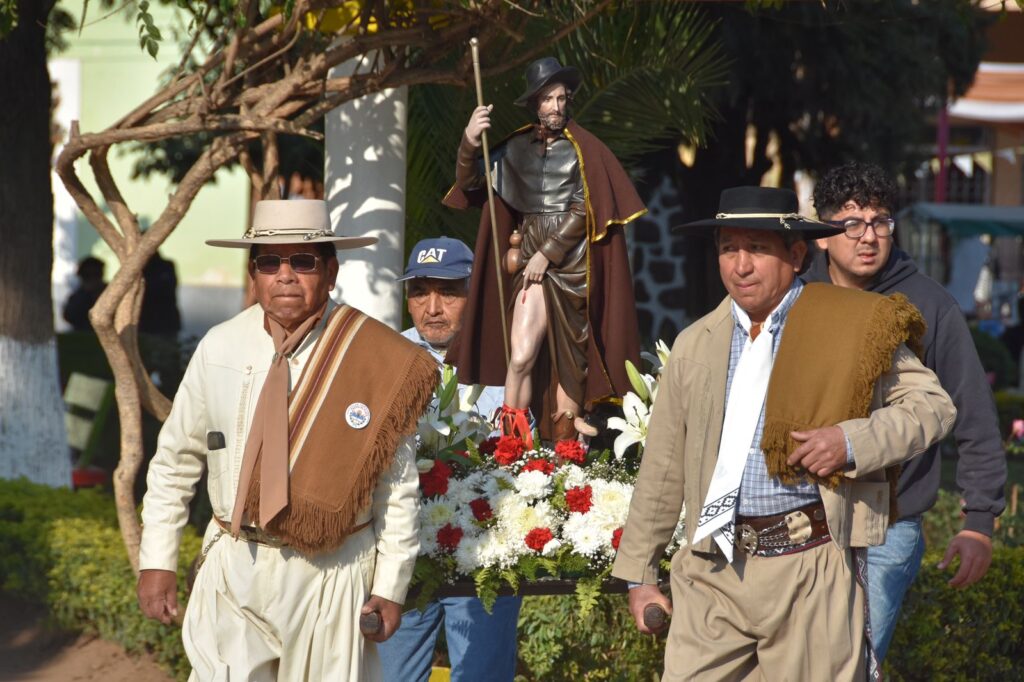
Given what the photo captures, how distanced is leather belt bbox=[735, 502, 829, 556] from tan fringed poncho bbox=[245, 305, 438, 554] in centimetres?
98

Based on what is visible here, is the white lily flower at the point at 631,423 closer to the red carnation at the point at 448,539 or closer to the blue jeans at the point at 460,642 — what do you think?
the blue jeans at the point at 460,642

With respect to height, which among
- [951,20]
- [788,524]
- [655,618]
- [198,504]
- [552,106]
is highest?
[951,20]

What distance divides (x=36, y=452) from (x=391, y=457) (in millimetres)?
6210

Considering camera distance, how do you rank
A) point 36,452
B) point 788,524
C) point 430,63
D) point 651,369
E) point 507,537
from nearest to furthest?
point 788,524 < point 507,537 < point 651,369 < point 430,63 < point 36,452

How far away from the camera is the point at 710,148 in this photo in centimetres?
1484

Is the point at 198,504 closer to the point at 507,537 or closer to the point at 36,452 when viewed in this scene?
the point at 36,452

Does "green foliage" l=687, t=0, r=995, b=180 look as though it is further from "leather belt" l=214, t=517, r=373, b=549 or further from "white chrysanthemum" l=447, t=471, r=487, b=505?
"leather belt" l=214, t=517, r=373, b=549

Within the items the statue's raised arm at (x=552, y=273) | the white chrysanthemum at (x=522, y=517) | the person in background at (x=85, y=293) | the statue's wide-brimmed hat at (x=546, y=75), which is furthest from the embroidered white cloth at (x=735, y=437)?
the person in background at (x=85, y=293)

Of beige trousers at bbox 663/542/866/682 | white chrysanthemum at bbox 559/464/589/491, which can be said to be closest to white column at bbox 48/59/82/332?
white chrysanthemum at bbox 559/464/589/491

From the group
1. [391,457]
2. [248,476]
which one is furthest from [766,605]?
[248,476]

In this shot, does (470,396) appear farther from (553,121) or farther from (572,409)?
(553,121)

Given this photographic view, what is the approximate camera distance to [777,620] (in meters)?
4.04

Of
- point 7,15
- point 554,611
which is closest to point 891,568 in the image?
point 554,611

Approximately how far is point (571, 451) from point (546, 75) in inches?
56.5
